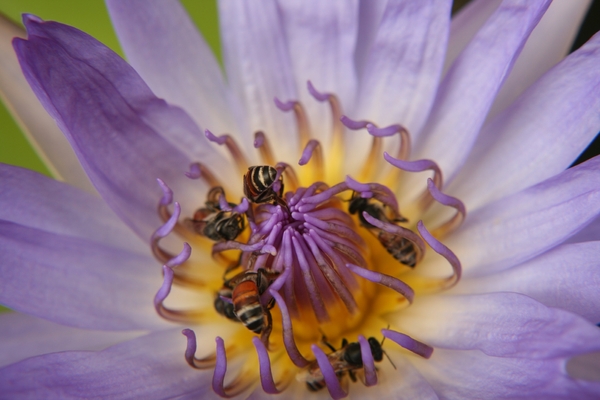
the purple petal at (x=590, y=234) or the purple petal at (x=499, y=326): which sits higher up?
the purple petal at (x=590, y=234)

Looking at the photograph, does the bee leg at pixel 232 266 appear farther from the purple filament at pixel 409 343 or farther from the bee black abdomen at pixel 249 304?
the purple filament at pixel 409 343

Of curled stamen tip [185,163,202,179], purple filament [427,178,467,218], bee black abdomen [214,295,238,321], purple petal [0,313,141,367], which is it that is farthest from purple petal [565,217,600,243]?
purple petal [0,313,141,367]

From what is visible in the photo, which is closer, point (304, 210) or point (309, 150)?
point (304, 210)

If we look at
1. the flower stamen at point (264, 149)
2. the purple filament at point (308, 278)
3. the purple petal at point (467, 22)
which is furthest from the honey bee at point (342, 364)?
the purple petal at point (467, 22)

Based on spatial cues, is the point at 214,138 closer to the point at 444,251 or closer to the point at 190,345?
the point at 190,345

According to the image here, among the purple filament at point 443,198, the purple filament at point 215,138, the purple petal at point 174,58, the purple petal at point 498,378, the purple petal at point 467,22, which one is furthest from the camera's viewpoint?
the purple petal at point 467,22

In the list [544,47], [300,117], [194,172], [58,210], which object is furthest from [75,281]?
[544,47]

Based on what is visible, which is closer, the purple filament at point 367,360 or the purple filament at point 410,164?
the purple filament at point 367,360
